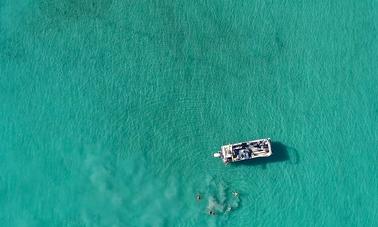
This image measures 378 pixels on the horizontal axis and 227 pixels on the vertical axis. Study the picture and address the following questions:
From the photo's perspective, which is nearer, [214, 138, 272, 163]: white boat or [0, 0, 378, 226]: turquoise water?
[214, 138, 272, 163]: white boat

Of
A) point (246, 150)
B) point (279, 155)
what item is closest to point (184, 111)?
point (246, 150)

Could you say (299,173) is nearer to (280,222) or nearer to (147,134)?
(280,222)

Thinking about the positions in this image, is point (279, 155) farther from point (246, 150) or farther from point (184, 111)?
point (184, 111)

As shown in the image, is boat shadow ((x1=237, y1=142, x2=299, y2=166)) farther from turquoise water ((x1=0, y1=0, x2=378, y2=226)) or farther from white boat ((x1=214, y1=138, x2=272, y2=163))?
white boat ((x1=214, y1=138, x2=272, y2=163))

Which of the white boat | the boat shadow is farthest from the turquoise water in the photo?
the white boat

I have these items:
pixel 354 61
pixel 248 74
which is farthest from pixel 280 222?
pixel 354 61

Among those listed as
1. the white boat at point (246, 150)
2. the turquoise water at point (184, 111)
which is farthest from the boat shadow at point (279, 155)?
the white boat at point (246, 150)
